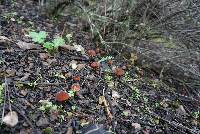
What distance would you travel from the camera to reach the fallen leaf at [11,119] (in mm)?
2633

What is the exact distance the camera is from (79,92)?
3.29m

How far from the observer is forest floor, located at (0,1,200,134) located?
9.50 ft

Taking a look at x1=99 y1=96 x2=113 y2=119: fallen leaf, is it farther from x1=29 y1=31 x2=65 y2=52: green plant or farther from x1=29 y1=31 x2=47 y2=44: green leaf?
x1=29 y1=31 x2=47 y2=44: green leaf

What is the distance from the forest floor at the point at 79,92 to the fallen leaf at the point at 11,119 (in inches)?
1.1

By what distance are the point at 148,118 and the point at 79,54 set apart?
122cm

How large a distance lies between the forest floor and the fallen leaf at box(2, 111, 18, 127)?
0.03 m

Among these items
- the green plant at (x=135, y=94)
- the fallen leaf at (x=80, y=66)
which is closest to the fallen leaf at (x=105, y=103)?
the green plant at (x=135, y=94)

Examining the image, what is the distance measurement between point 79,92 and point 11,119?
84 cm

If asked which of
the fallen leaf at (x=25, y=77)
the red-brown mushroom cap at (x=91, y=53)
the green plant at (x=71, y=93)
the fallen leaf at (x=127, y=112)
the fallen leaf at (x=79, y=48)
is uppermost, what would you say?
the fallen leaf at (x=79, y=48)

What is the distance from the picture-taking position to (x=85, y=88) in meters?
3.39

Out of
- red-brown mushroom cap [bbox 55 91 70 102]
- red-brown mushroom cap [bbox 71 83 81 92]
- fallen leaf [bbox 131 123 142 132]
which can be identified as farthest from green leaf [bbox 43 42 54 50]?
fallen leaf [bbox 131 123 142 132]

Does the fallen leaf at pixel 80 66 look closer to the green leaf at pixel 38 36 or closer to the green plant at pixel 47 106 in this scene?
the green leaf at pixel 38 36

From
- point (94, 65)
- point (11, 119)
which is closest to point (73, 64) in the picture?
point (94, 65)

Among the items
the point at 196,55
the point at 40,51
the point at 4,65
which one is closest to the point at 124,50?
the point at 196,55
